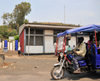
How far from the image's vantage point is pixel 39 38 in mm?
18328

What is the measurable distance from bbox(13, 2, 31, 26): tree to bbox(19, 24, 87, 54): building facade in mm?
42288

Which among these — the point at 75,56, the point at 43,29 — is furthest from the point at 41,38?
the point at 75,56

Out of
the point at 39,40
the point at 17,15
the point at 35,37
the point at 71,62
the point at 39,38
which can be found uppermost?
the point at 17,15

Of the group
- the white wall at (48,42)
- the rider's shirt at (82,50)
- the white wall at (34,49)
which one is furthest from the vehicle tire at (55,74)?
the white wall at (48,42)

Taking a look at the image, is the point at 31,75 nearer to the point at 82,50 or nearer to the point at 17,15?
the point at 82,50

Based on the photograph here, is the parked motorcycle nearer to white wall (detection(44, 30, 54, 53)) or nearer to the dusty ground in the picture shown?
the dusty ground

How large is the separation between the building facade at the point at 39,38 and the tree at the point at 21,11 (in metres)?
42.3

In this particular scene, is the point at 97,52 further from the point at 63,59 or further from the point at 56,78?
the point at 56,78

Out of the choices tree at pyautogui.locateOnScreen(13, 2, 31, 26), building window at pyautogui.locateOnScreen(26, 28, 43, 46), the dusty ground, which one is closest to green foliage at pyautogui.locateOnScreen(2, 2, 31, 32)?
tree at pyautogui.locateOnScreen(13, 2, 31, 26)

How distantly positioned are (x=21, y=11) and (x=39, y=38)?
43435 mm

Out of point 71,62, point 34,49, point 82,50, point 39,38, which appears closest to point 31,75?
point 71,62

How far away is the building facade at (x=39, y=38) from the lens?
17594 millimetres

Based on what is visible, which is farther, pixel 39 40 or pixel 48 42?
pixel 48 42

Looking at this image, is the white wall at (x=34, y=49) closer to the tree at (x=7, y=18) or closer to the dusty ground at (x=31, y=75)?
the dusty ground at (x=31, y=75)
